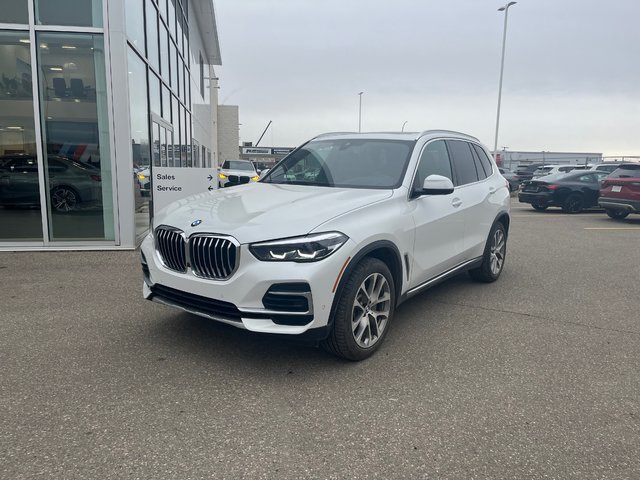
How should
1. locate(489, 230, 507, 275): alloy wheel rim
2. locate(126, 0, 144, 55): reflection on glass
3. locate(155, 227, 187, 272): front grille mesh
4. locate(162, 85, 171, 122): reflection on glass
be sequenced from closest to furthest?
locate(155, 227, 187, 272): front grille mesh < locate(489, 230, 507, 275): alloy wheel rim < locate(126, 0, 144, 55): reflection on glass < locate(162, 85, 171, 122): reflection on glass

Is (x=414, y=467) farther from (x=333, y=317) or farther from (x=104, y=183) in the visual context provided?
(x=104, y=183)

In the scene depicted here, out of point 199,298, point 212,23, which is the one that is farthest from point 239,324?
point 212,23

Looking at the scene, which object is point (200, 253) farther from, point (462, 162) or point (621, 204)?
point (621, 204)

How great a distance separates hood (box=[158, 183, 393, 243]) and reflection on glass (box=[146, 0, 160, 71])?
7.25m

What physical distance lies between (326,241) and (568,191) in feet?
48.3

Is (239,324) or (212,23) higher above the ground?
(212,23)

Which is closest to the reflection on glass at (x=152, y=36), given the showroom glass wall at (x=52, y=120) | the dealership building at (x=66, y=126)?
the dealership building at (x=66, y=126)

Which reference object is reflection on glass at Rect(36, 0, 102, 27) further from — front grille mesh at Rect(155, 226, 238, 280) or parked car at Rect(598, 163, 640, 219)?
parked car at Rect(598, 163, 640, 219)

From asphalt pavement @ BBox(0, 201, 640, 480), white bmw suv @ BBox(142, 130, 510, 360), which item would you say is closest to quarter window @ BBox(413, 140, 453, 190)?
white bmw suv @ BBox(142, 130, 510, 360)

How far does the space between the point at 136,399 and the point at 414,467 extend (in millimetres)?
1783

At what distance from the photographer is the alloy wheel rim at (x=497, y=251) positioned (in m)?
6.18

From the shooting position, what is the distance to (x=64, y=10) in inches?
304

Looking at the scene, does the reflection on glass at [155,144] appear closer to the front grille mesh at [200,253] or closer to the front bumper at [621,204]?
the front grille mesh at [200,253]

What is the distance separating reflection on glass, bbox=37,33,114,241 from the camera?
7781 millimetres
